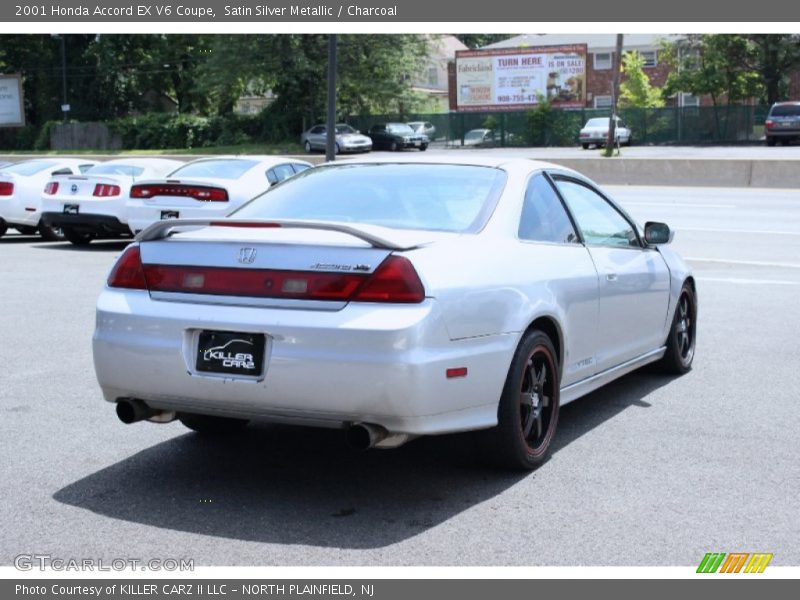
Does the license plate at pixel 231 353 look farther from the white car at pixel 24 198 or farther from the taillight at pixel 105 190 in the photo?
the white car at pixel 24 198

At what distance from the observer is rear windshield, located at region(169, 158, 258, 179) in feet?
53.6

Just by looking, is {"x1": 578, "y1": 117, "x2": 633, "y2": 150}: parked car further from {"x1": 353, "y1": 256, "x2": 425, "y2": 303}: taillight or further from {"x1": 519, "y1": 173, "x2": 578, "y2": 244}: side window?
{"x1": 353, "y1": 256, "x2": 425, "y2": 303}: taillight

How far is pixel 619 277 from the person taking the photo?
666 centimetres

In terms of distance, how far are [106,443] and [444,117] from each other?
2336 inches

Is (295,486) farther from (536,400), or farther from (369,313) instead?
(536,400)

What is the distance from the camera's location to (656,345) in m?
7.43

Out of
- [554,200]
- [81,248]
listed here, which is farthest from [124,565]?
[81,248]

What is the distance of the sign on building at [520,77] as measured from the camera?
67.4 meters

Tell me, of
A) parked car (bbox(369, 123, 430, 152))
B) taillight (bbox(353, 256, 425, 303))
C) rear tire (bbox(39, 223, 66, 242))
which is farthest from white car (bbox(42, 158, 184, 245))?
parked car (bbox(369, 123, 430, 152))

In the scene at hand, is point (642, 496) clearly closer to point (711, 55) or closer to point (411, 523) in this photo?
point (411, 523)

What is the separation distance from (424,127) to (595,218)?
2199 inches

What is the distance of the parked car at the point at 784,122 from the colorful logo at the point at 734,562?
4935cm

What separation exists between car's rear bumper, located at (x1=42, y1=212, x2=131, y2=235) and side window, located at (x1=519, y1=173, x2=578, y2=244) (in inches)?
454

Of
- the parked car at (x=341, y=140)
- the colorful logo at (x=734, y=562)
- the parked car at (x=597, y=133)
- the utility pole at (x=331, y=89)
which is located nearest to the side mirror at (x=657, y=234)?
the colorful logo at (x=734, y=562)
